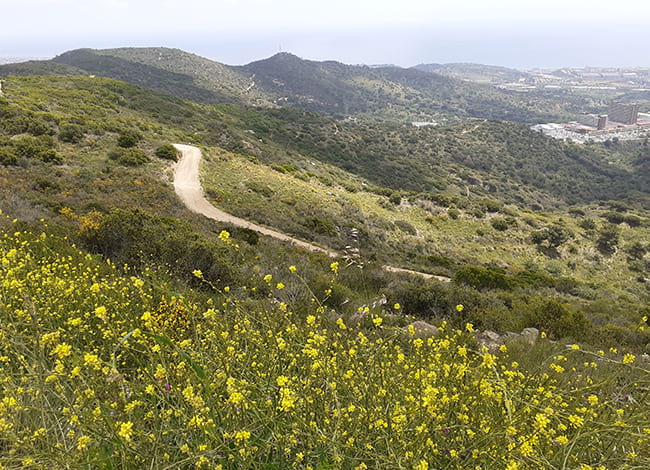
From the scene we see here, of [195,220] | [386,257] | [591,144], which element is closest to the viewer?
[195,220]

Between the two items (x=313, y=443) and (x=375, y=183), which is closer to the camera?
(x=313, y=443)

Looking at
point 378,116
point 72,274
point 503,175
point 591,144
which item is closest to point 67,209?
point 72,274

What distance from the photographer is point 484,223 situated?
106 ft

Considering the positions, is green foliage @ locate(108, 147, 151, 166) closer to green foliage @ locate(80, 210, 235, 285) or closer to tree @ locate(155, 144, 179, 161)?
tree @ locate(155, 144, 179, 161)

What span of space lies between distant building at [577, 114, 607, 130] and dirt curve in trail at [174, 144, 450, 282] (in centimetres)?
18334

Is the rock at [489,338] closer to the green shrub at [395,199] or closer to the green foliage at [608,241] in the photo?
the green shrub at [395,199]

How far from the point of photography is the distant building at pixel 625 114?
163000mm

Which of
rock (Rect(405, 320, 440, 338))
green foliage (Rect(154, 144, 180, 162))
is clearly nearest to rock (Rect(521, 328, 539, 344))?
rock (Rect(405, 320, 440, 338))

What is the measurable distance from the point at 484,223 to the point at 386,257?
16.5 metres

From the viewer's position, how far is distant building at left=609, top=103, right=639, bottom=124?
163 metres

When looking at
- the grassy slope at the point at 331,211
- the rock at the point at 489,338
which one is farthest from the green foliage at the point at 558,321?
the rock at the point at 489,338

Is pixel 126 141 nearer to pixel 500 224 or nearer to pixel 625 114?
pixel 500 224

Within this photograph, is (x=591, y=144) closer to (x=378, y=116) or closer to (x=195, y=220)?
(x=378, y=116)

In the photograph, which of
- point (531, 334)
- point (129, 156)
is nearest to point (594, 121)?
point (129, 156)
